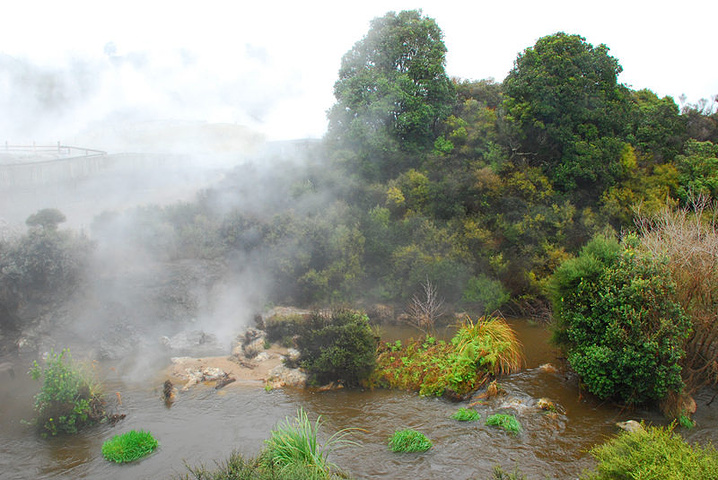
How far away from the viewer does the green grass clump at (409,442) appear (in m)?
7.98

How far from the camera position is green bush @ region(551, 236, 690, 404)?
28.6ft

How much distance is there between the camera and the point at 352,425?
913cm

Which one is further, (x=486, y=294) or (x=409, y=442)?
(x=486, y=294)

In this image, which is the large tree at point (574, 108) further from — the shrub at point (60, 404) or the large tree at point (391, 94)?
the shrub at point (60, 404)

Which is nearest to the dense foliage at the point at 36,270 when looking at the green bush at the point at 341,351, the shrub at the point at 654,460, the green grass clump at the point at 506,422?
the green bush at the point at 341,351

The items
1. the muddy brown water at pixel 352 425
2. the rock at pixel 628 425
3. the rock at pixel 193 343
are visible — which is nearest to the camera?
the muddy brown water at pixel 352 425

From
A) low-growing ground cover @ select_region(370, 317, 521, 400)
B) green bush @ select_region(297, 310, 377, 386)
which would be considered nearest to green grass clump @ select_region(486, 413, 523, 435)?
low-growing ground cover @ select_region(370, 317, 521, 400)

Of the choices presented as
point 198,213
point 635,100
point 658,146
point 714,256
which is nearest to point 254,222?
point 198,213

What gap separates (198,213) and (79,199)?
6428mm

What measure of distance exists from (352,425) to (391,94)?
1528cm

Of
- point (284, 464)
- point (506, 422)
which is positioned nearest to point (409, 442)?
point (506, 422)

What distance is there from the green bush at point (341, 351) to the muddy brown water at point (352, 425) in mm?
421

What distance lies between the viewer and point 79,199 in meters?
20.6

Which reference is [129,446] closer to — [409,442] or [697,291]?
[409,442]
